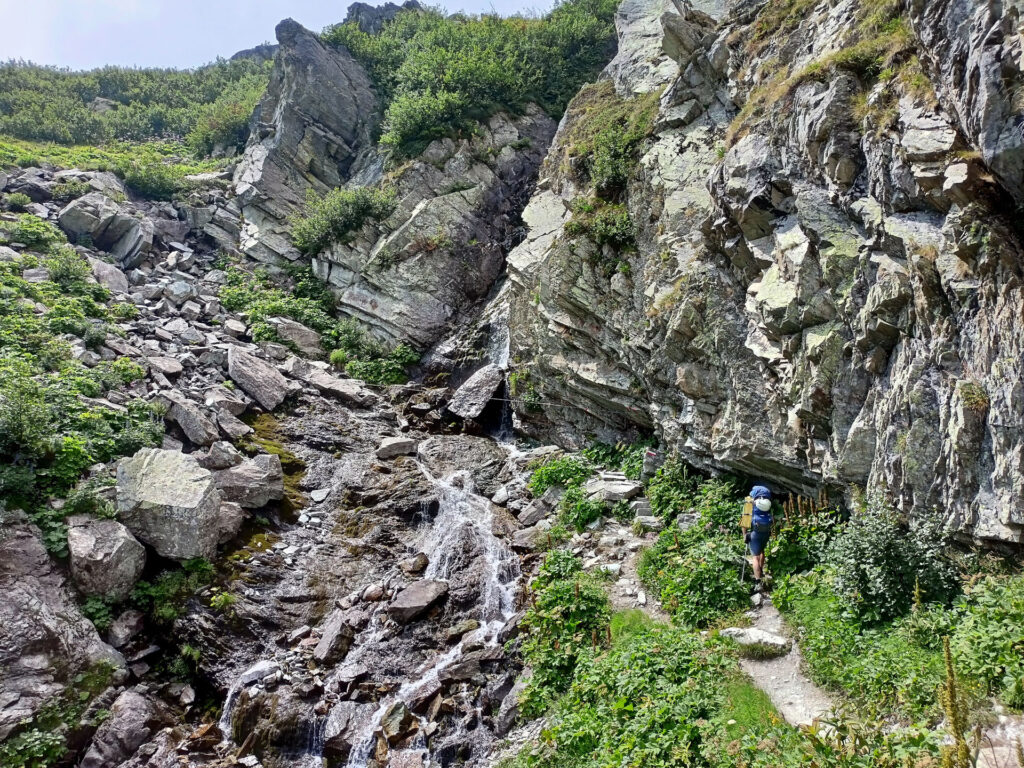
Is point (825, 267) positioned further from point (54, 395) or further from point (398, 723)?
point (54, 395)

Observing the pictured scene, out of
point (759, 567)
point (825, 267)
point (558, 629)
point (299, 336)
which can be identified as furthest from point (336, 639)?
point (299, 336)

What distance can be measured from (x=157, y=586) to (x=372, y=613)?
474 cm

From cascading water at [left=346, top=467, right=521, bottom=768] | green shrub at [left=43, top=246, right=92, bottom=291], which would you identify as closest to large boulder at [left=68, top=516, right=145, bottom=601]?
cascading water at [left=346, top=467, right=521, bottom=768]

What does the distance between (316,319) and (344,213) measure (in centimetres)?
546

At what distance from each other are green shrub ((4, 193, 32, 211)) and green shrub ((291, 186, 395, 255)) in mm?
12158

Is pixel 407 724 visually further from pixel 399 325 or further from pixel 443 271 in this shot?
pixel 443 271

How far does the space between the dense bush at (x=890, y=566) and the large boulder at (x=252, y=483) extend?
1330 cm

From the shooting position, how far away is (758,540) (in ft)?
31.2

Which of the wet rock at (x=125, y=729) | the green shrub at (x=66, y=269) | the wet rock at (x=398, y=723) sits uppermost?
the green shrub at (x=66, y=269)

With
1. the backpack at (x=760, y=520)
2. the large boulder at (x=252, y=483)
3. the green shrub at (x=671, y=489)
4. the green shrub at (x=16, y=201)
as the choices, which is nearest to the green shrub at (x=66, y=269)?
the green shrub at (x=16, y=201)

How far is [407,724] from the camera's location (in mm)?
9508

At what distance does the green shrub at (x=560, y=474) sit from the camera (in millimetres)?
15165

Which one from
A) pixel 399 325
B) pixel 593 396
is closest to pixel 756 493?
pixel 593 396

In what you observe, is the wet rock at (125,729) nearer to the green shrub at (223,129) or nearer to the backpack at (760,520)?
the backpack at (760,520)
